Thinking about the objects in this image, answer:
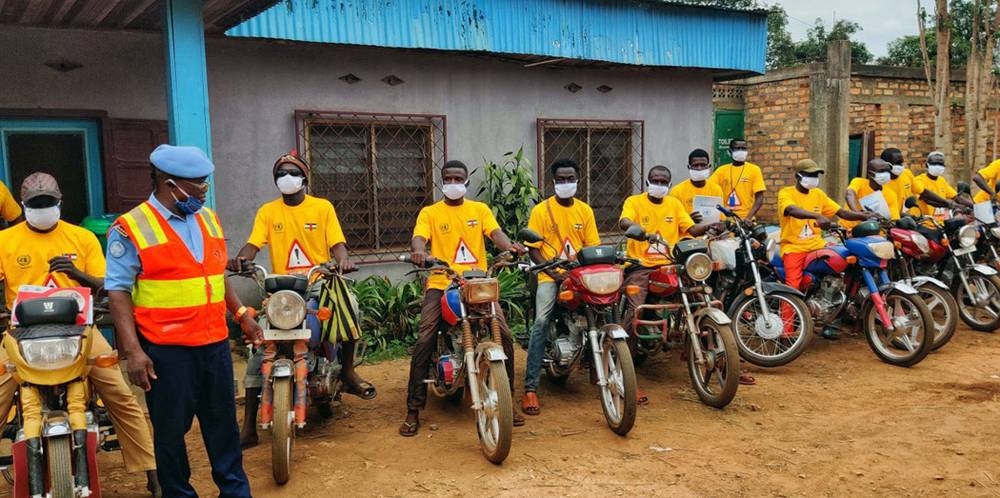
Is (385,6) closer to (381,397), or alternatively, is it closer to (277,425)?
(381,397)

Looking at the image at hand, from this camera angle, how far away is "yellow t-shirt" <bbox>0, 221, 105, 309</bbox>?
12.9ft

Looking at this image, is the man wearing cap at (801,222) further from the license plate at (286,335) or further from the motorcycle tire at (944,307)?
the license plate at (286,335)

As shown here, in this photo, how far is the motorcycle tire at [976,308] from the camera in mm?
Result: 6949

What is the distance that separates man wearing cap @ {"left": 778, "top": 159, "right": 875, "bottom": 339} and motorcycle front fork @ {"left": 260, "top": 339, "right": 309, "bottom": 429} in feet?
14.5

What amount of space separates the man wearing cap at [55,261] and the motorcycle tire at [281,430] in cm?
58

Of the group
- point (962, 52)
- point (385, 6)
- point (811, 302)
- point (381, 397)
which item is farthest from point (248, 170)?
point (962, 52)

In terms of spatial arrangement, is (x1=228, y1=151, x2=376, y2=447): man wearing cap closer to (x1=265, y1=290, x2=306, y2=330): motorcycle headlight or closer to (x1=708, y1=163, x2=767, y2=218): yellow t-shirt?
(x1=265, y1=290, x2=306, y2=330): motorcycle headlight

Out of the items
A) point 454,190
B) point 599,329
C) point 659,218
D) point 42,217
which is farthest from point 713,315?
point 42,217

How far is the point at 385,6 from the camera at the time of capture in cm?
731

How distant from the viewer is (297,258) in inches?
192

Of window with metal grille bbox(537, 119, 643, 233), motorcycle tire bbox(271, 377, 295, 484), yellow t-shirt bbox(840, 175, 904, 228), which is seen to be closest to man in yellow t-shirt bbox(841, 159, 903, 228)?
yellow t-shirt bbox(840, 175, 904, 228)

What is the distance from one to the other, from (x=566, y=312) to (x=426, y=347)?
1.07m

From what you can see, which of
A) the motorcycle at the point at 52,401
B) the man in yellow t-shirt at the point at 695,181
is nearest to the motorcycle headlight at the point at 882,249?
the man in yellow t-shirt at the point at 695,181

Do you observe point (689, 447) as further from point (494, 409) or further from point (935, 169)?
point (935, 169)
